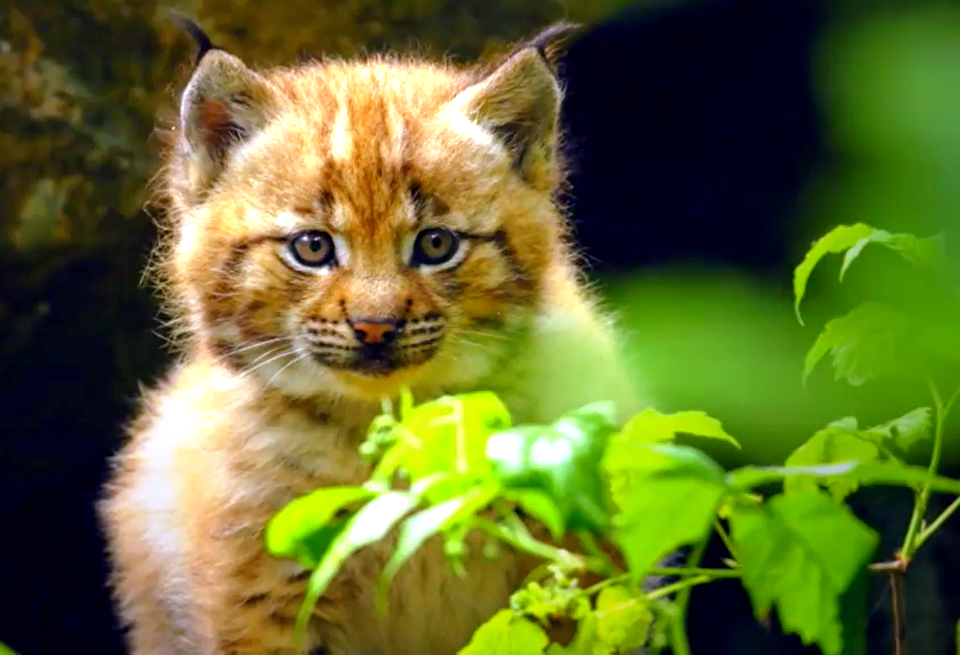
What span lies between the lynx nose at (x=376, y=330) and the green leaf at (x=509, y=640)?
27.2 inches

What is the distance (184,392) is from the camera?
2205mm

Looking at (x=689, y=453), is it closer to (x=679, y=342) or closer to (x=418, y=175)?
(x=679, y=342)

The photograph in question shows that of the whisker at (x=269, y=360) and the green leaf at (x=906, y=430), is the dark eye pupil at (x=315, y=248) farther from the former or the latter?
the green leaf at (x=906, y=430)

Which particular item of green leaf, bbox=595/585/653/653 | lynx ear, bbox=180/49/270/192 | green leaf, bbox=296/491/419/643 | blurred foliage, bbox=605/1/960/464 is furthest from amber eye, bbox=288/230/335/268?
green leaf, bbox=296/491/419/643

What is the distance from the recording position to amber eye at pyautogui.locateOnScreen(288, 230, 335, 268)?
1771 mm

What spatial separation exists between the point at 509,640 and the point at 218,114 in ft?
3.69

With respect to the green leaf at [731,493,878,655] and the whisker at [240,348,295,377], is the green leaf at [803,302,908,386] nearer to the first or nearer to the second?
the green leaf at [731,493,878,655]

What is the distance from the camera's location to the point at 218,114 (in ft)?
6.25

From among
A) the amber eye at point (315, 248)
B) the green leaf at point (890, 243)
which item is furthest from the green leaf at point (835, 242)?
the amber eye at point (315, 248)

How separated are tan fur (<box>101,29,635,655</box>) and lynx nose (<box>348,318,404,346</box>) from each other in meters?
0.01

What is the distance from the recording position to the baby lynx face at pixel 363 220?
5.71ft

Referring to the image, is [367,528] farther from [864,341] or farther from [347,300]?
[347,300]

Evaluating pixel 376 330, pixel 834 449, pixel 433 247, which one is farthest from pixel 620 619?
pixel 433 247

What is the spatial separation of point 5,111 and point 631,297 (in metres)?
1.46
